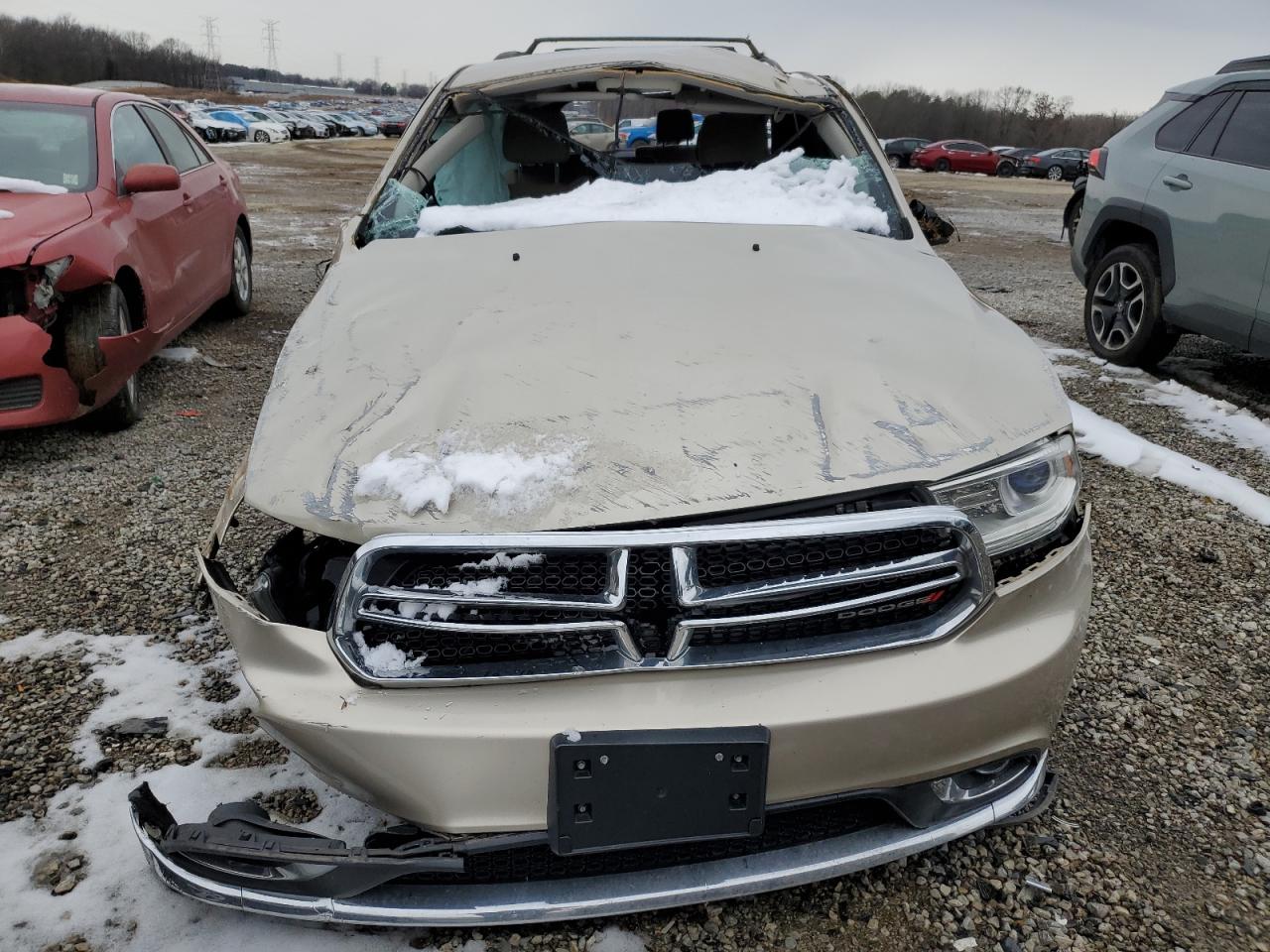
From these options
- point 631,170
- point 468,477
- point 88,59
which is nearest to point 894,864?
point 468,477

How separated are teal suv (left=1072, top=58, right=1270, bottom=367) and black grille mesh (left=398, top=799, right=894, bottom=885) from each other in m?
4.23

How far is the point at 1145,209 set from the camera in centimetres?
523

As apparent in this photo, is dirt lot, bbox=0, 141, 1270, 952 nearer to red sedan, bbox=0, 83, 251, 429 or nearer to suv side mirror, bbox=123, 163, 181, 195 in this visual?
red sedan, bbox=0, 83, 251, 429

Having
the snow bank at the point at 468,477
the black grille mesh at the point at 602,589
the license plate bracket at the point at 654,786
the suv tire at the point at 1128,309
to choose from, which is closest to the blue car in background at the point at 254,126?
the suv tire at the point at 1128,309

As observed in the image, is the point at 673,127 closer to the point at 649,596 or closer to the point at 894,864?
the point at 649,596

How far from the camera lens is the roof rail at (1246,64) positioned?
4887mm

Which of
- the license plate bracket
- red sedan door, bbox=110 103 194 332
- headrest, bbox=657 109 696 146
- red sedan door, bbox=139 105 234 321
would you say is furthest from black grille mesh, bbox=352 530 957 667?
red sedan door, bbox=139 105 234 321

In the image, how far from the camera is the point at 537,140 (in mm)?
3184

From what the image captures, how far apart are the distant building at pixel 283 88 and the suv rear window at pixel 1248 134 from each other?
112 metres

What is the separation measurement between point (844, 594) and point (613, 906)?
641 mm

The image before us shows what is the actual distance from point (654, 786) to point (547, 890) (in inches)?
10.6

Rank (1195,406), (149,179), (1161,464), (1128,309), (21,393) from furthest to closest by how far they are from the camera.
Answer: (1128,309), (1195,406), (149,179), (1161,464), (21,393)

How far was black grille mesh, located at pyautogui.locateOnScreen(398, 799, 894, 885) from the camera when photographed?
59.1 inches

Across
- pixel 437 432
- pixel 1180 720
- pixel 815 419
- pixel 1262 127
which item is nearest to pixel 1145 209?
pixel 1262 127
